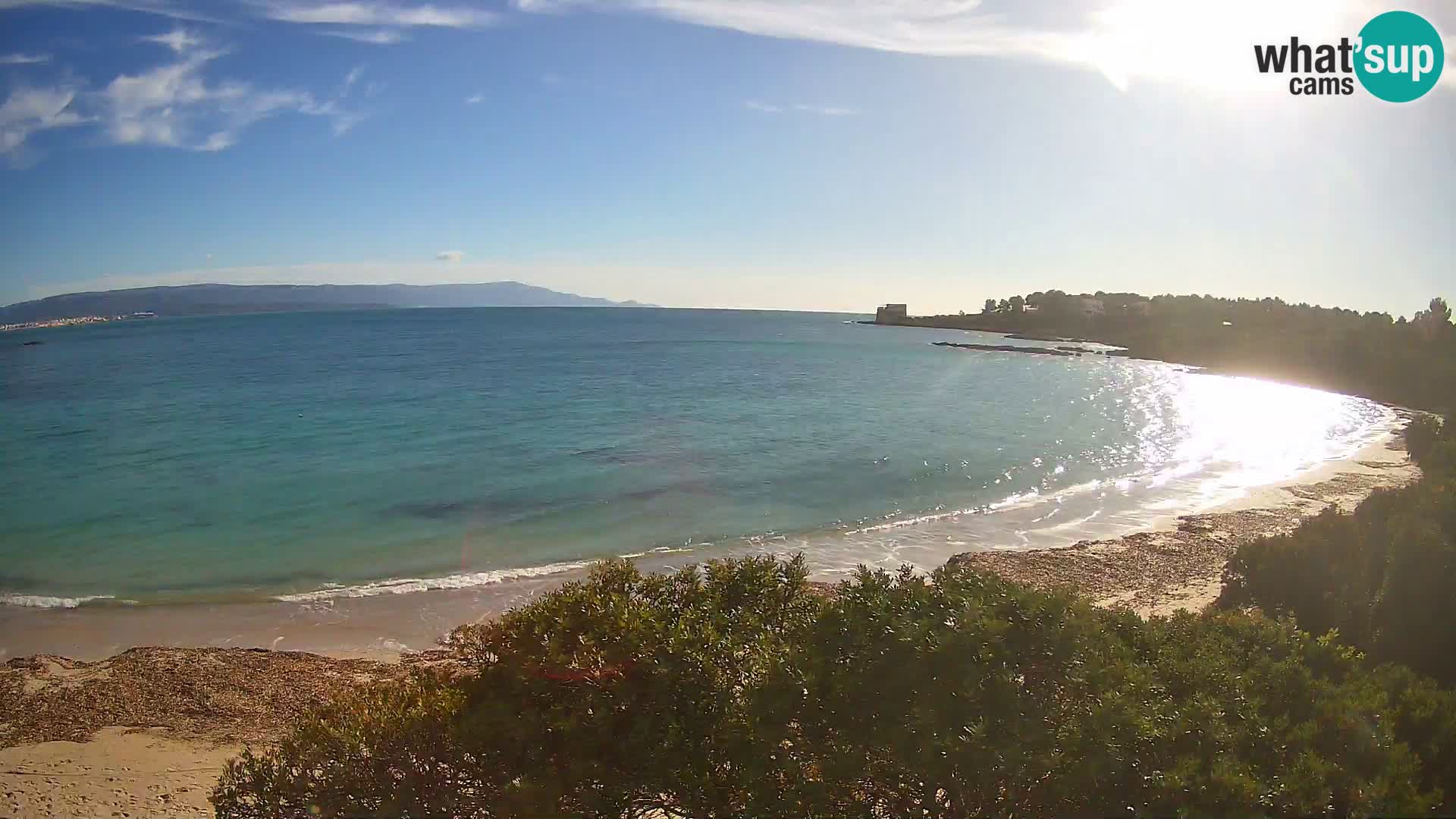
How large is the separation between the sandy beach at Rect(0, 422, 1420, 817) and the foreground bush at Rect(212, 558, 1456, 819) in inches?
90.0

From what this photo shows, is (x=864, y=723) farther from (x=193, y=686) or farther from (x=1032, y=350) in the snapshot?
(x=1032, y=350)

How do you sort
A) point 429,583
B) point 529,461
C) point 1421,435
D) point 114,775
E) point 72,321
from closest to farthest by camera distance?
point 114,775 < point 429,583 < point 1421,435 < point 529,461 < point 72,321

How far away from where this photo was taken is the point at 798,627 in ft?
18.9

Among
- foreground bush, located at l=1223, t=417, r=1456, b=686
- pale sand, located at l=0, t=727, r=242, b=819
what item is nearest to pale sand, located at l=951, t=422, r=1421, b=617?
foreground bush, located at l=1223, t=417, r=1456, b=686

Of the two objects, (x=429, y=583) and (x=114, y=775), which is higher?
(x=429, y=583)

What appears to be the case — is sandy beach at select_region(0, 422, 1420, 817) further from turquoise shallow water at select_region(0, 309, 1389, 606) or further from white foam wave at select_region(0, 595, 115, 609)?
turquoise shallow water at select_region(0, 309, 1389, 606)

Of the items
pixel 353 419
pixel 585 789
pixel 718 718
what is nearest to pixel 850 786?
pixel 718 718

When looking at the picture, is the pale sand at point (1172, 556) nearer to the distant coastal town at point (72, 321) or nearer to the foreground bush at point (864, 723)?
the foreground bush at point (864, 723)

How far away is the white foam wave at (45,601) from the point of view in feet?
47.8

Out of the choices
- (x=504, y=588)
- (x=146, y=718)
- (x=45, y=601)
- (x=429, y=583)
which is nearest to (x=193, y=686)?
(x=146, y=718)

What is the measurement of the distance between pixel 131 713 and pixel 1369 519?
686 inches

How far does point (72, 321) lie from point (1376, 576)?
22530 centimetres

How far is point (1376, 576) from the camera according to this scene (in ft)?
30.1

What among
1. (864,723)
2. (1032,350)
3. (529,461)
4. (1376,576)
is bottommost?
(529,461)
